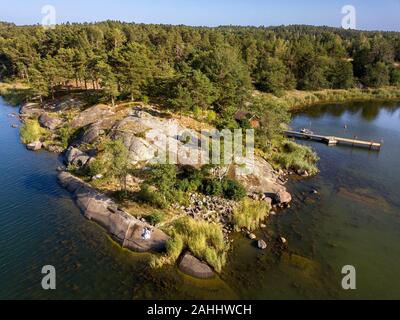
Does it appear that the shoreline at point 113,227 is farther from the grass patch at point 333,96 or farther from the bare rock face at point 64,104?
the grass patch at point 333,96

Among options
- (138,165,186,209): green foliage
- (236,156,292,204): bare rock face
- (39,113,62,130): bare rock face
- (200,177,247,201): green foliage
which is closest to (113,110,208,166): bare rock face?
(200,177,247,201): green foliage

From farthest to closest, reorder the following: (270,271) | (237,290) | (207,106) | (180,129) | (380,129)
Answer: (380,129)
(207,106)
(180,129)
(270,271)
(237,290)

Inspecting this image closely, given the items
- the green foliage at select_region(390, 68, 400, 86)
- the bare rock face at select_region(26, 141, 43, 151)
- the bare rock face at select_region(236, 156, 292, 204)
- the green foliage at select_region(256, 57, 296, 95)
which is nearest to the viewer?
the bare rock face at select_region(236, 156, 292, 204)

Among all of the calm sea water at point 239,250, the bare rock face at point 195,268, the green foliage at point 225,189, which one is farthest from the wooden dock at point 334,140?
the bare rock face at point 195,268

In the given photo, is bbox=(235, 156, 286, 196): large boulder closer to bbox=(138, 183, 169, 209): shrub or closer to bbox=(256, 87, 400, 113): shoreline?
bbox=(138, 183, 169, 209): shrub

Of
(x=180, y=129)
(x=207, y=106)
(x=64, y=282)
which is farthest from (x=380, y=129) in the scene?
(x=64, y=282)
